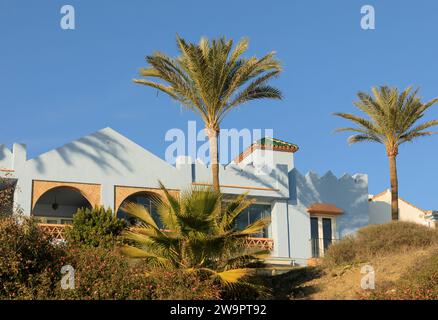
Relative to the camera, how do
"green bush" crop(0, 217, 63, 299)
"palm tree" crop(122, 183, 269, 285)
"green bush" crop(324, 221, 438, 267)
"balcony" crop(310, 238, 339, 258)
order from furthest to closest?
"balcony" crop(310, 238, 339, 258) < "green bush" crop(324, 221, 438, 267) < "palm tree" crop(122, 183, 269, 285) < "green bush" crop(0, 217, 63, 299)

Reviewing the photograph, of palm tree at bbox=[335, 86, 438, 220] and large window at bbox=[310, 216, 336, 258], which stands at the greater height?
palm tree at bbox=[335, 86, 438, 220]

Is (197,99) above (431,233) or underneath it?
above

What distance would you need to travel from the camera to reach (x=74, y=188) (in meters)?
31.1

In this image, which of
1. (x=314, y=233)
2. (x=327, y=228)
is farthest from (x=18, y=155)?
(x=327, y=228)

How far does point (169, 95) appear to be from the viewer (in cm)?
2917

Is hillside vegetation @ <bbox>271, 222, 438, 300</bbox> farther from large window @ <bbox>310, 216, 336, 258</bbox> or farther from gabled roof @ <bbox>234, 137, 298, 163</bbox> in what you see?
gabled roof @ <bbox>234, 137, 298, 163</bbox>

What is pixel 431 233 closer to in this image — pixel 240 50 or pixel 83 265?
pixel 240 50

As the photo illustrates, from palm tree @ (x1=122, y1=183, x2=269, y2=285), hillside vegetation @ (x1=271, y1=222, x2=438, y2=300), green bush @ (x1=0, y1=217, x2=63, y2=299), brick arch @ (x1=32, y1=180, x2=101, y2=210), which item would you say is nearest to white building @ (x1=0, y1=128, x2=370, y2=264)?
brick arch @ (x1=32, y1=180, x2=101, y2=210)

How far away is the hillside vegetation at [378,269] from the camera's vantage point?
1964 cm

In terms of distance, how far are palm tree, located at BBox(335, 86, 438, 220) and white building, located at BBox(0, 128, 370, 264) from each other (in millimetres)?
4147

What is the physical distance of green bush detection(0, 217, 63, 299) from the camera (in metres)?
17.7

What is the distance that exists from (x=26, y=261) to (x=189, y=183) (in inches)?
593

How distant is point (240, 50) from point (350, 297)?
11472mm
